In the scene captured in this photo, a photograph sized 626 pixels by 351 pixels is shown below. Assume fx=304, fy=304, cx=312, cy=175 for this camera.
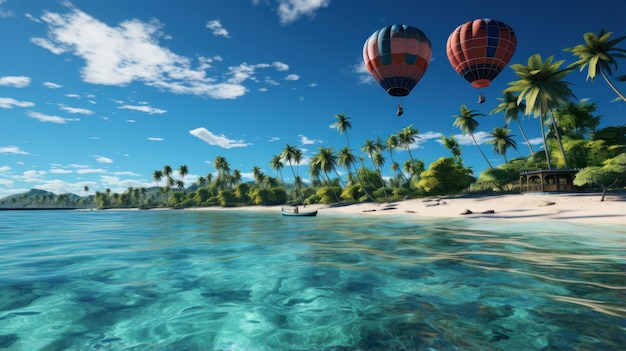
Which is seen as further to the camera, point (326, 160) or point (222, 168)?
point (222, 168)

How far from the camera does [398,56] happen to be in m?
25.0

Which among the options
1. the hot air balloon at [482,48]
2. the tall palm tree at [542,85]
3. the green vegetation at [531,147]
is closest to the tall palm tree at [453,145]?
the green vegetation at [531,147]

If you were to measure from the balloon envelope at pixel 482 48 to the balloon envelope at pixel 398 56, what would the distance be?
10.9ft

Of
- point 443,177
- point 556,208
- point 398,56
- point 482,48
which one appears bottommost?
point 556,208

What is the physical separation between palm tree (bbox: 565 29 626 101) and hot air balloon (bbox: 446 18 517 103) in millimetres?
25145

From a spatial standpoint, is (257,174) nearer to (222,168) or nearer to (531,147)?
(222,168)

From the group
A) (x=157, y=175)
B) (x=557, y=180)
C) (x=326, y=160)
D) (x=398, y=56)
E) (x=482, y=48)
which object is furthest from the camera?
(x=157, y=175)

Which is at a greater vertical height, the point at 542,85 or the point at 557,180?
the point at 542,85

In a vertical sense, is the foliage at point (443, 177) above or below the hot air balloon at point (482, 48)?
below

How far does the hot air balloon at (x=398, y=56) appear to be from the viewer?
2483 centimetres

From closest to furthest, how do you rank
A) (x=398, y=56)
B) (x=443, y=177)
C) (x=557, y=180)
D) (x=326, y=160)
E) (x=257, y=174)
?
(x=398, y=56) < (x=557, y=180) < (x=443, y=177) < (x=326, y=160) < (x=257, y=174)

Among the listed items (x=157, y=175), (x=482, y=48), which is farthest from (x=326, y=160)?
(x=157, y=175)

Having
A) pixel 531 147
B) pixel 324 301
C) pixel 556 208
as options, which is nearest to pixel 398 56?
pixel 556 208

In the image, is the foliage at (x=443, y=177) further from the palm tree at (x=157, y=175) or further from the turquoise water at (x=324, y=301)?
the palm tree at (x=157, y=175)
